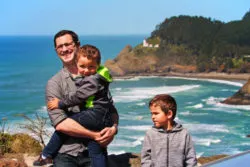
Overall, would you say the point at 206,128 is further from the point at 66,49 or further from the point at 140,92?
the point at 66,49

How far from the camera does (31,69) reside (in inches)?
4503

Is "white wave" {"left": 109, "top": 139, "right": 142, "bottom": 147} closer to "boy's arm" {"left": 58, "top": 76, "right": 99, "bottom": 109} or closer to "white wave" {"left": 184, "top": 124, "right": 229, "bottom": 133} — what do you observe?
"white wave" {"left": 184, "top": 124, "right": 229, "bottom": 133}

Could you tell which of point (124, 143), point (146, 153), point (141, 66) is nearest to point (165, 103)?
point (146, 153)

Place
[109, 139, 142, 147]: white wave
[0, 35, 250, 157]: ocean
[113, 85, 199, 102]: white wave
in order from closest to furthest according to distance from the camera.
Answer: [109, 139, 142, 147]: white wave < [0, 35, 250, 157]: ocean < [113, 85, 199, 102]: white wave

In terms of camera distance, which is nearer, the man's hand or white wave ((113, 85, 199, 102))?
the man's hand

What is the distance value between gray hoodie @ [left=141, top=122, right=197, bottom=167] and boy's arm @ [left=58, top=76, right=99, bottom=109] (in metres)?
0.46

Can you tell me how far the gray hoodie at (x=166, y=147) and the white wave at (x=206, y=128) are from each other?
4004 cm

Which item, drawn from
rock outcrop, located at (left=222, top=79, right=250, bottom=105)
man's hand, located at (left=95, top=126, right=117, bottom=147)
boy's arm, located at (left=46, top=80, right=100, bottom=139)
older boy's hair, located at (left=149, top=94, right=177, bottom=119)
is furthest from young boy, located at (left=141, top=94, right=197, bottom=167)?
rock outcrop, located at (left=222, top=79, right=250, bottom=105)

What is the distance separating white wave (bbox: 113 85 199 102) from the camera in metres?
68.4

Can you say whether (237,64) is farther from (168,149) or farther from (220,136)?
(168,149)

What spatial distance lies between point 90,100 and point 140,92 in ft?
241

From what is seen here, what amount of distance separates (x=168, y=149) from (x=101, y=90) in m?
0.57

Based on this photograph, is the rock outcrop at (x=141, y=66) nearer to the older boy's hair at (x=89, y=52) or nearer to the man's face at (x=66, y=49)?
the man's face at (x=66, y=49)

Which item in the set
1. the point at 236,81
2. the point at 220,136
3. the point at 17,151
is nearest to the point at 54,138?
the point at 17,151
